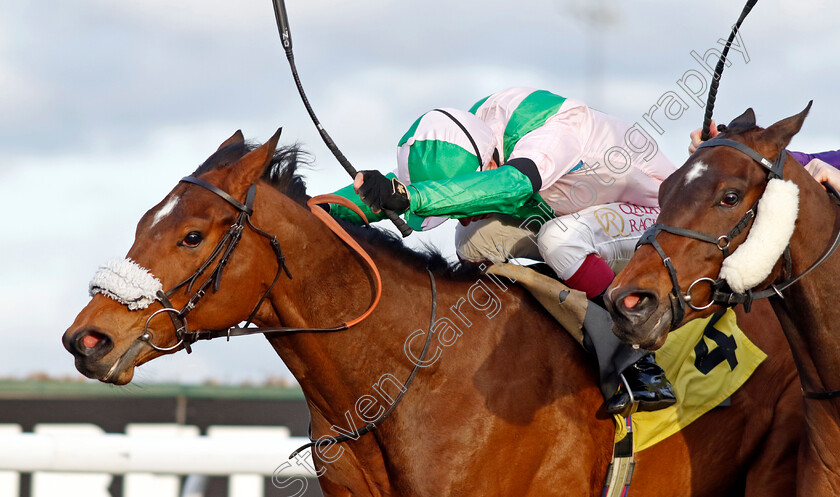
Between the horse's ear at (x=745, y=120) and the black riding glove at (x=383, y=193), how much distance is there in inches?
47.3

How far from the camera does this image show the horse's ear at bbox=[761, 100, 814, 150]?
9.71 ft

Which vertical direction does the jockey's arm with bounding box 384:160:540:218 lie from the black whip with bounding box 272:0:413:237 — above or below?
below

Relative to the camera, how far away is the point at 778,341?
3721 millimetres

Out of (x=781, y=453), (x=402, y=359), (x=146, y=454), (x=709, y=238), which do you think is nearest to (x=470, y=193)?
(x=402, y=359)

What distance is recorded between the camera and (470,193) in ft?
11.3

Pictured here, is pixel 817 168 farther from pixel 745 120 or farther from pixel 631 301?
pixel 631 301

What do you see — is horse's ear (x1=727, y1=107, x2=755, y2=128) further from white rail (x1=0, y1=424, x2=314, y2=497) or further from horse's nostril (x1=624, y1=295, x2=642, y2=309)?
white rail (x1=0, y1=424, x2=314, y2=497)

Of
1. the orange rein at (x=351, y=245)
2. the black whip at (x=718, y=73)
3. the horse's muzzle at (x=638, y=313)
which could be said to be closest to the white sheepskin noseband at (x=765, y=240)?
the horse's muzzle at (x=638, y=313)

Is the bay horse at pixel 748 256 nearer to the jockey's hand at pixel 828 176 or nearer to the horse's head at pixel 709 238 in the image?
the horse's head at pixel 709 238

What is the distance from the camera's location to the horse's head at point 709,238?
2.85 metres

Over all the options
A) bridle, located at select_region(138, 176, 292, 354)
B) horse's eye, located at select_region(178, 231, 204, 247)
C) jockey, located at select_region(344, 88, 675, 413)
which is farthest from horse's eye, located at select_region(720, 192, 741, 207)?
horse's eye, located at select_region(178, 231, 204, 247)

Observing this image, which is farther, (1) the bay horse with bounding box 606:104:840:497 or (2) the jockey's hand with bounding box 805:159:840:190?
(2) the jockey's hand with bounding box 805:159:840:190

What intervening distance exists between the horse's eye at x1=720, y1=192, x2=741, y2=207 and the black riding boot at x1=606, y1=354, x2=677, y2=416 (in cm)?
90

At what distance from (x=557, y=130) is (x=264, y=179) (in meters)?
1.29
